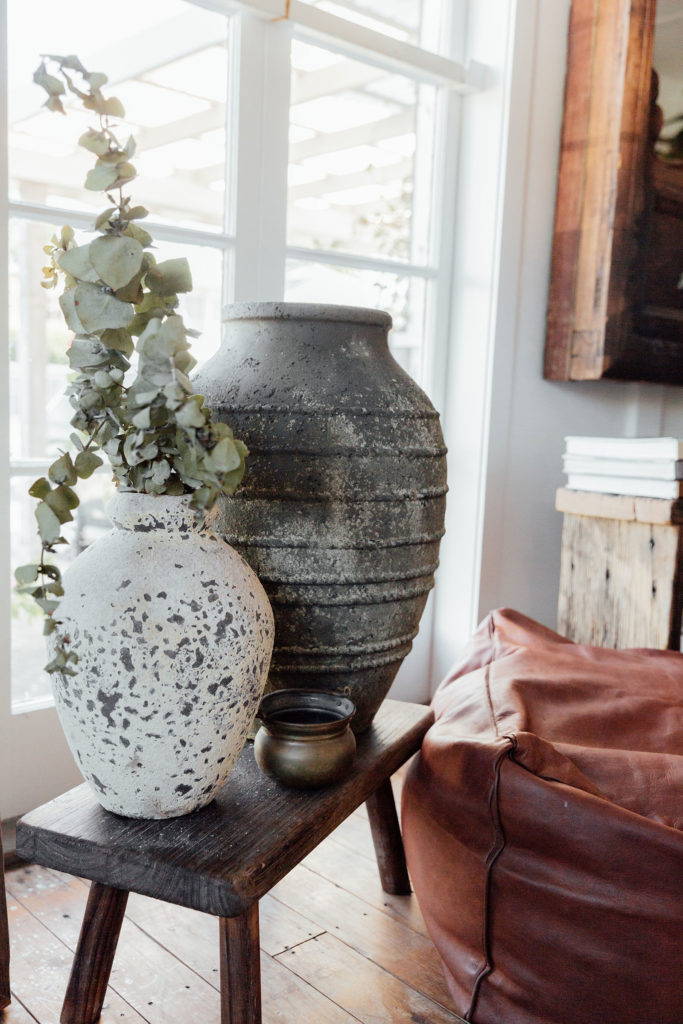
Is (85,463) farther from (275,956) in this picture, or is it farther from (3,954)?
(275,956)

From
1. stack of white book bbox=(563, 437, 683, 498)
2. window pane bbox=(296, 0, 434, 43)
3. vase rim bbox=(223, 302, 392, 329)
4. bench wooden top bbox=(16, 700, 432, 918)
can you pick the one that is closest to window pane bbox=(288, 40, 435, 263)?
window pane bbox=(296, 0, 434, 43)

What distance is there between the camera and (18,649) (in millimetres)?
1792

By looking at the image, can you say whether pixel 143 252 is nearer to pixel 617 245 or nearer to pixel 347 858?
pixel 347 858

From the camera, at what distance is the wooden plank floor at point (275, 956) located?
1.25 m

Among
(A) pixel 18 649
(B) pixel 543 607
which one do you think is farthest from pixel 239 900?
(B) pixel 543 607

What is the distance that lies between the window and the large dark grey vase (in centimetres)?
60

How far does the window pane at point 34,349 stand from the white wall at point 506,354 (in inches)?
32.5

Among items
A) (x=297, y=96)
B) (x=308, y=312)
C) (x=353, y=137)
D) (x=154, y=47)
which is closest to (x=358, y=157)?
(x=353, y=137)

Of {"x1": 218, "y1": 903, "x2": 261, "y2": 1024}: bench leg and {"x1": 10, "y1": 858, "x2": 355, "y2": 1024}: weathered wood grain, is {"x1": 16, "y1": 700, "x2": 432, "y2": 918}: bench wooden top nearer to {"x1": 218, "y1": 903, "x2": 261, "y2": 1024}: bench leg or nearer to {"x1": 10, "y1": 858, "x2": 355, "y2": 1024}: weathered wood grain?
{"x1": 218, "y1": 903, "x2": 261, "y2": 1024}: bench leg

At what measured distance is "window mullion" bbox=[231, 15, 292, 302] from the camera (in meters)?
1.86

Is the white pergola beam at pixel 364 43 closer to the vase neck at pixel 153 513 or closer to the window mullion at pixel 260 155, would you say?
the window mullion at pixel 260 155

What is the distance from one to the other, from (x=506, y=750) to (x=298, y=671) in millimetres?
312

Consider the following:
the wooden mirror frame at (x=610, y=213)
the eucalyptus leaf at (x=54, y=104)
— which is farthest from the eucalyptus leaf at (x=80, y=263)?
the wooden mirror frame at (x=610, y=213)

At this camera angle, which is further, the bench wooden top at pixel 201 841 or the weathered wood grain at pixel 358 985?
the weathered wood grain at pixel 358 985
